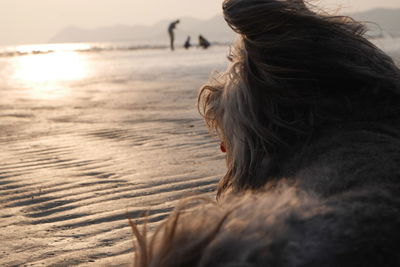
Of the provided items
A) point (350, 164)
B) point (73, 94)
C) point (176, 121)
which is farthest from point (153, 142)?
point (73, 94)

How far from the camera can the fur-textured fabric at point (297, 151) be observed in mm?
1495

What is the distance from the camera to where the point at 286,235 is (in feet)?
4.97

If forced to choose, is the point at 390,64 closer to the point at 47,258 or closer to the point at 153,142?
the point at 47,258

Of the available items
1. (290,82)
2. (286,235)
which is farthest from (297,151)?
(286,235)

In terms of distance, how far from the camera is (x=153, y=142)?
6.49 meters

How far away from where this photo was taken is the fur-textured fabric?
1.50 m

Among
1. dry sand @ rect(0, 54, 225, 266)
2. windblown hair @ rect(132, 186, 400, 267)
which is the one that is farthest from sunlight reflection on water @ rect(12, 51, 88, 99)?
windblown hair @ rect(132, 186, 400, 267)

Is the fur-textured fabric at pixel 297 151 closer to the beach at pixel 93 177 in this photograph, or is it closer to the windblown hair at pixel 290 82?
the windblown hair at pixel 290 82

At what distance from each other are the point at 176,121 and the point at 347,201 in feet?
21.0

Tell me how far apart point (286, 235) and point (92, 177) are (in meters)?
3.59

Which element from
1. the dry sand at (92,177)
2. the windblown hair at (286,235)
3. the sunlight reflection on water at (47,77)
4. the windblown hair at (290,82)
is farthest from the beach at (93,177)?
the sunlight reflection on water at (47,77)

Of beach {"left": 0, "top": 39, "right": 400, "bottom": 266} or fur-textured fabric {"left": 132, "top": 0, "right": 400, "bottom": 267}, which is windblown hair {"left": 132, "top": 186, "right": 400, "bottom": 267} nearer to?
fur-textured fabric {"left": 132, "top": 0, "right": 400, "bottom": 267}

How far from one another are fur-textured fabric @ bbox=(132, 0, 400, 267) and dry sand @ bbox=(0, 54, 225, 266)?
0.63 meters

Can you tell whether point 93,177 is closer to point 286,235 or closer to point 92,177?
point 92,177
